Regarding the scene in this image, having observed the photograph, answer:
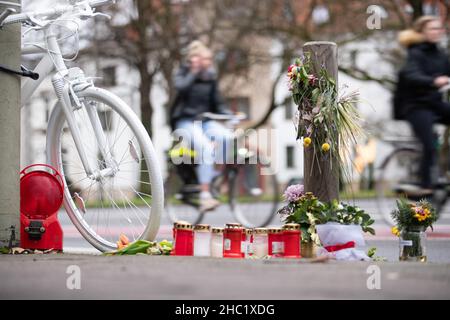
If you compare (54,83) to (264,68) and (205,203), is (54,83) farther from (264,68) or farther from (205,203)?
(264,68)

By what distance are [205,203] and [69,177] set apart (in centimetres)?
475

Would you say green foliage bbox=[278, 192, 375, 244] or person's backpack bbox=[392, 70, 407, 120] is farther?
person's backpack bbox=[392, 70, 407, 120]

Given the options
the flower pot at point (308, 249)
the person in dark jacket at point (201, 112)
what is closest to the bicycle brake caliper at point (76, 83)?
the flower pot at point (308, 249)

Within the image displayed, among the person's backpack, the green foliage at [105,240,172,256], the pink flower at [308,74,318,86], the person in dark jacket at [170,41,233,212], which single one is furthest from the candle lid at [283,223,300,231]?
the person in dark jacket at [170,41,233,212]

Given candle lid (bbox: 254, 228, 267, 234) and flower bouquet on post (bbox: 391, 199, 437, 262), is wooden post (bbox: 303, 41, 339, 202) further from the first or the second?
candle lid (bbox: 254, 228, 267, 234)

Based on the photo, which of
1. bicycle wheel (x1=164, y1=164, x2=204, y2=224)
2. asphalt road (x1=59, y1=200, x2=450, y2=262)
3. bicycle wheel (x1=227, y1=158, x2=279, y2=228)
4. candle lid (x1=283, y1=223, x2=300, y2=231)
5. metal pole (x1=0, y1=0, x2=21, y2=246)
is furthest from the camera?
bicycle wheel (x1=164, y1=164, x2=204, y2=224)

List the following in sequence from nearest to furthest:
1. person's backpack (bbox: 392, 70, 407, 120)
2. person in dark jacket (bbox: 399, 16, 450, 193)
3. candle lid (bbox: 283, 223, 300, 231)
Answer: candle lid (bbox: 283, 223, 300, 231) → person in dark jacket (bbox: 399, 16, 450, 193) → person's backpack (bbox: 392, 70, 407, 120)

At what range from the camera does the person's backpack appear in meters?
9.62

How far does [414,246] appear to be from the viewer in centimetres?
552

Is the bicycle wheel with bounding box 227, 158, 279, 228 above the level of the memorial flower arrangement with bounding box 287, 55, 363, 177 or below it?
below

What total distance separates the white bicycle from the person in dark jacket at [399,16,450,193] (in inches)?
160

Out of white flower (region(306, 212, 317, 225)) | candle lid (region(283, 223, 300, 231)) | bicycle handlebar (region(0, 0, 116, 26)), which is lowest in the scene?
candle lid (region(283, 223, 300, 231))

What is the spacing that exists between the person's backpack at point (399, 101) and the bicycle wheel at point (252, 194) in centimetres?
154

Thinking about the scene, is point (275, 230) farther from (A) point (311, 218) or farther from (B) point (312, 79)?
(B) point (312, 79)
